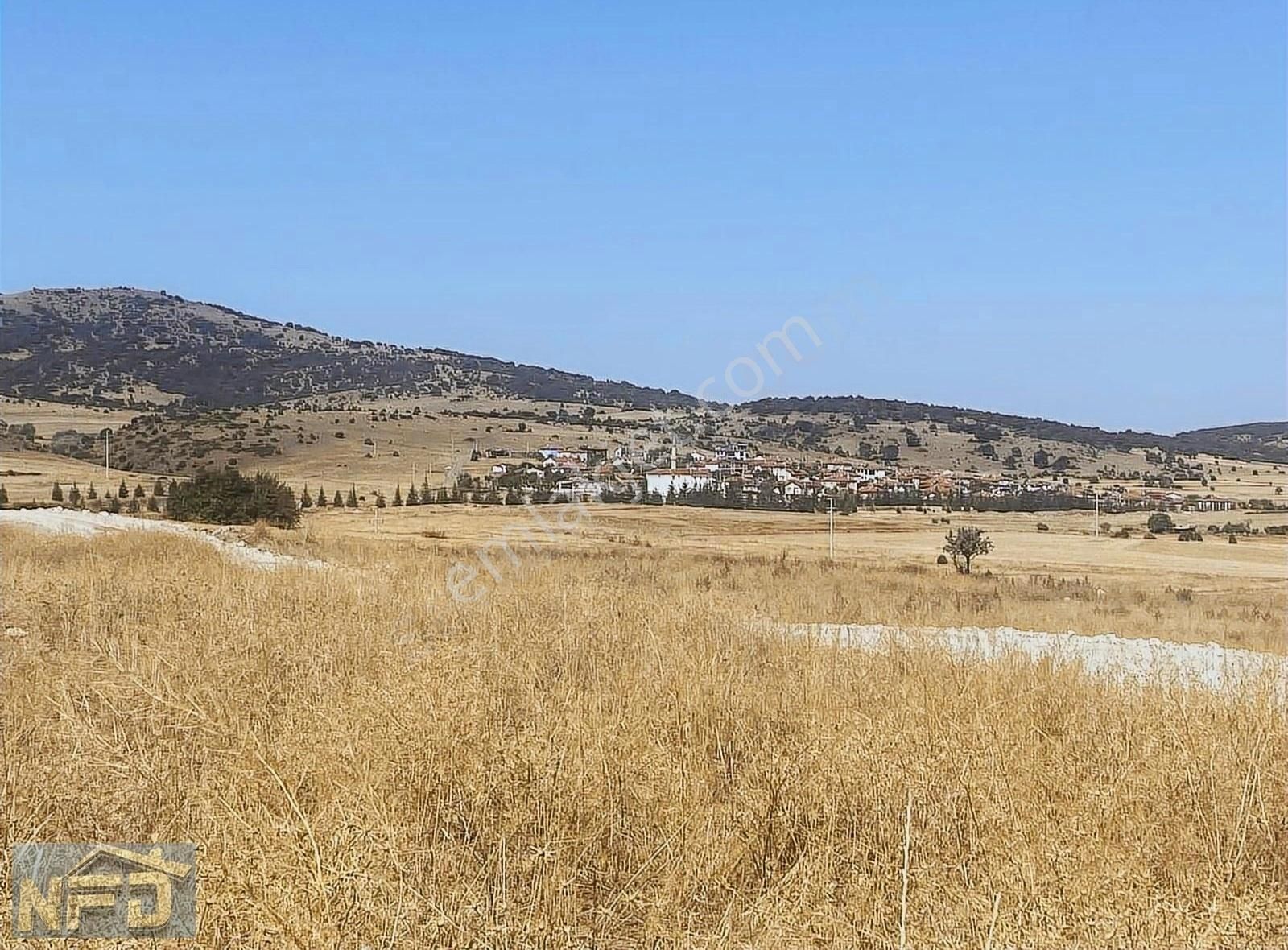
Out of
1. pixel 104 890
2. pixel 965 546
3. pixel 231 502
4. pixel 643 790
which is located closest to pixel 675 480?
pixel 965 546

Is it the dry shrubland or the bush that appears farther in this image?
the bush

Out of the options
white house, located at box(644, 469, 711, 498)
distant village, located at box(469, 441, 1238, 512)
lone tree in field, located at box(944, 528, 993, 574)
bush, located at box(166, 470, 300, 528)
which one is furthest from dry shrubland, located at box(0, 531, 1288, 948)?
white house, located at box(644, 469, 711, 498)

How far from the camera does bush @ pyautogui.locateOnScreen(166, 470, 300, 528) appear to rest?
32344mm

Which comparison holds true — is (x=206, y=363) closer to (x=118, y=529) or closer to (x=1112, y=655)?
(x=118, y=529)

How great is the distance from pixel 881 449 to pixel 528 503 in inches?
1601

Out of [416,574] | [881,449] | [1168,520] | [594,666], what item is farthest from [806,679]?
[881,449]

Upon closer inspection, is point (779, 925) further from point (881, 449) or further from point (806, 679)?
point (881, 449)

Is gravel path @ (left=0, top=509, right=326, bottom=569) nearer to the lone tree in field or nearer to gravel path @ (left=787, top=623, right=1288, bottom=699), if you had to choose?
gravel path @ (left=787, top=623, right=1288, bottom=699)

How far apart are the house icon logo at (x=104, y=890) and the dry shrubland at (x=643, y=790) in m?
0.16

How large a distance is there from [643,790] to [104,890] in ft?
6.33

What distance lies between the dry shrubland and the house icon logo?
157 mm

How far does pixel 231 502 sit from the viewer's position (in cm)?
3272

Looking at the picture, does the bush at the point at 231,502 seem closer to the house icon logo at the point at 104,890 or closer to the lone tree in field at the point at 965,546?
the lone tree in field at the point at 965,546

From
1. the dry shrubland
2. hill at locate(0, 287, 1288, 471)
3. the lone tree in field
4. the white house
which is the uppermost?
hill at locate(0, 287, 1288, 471)
